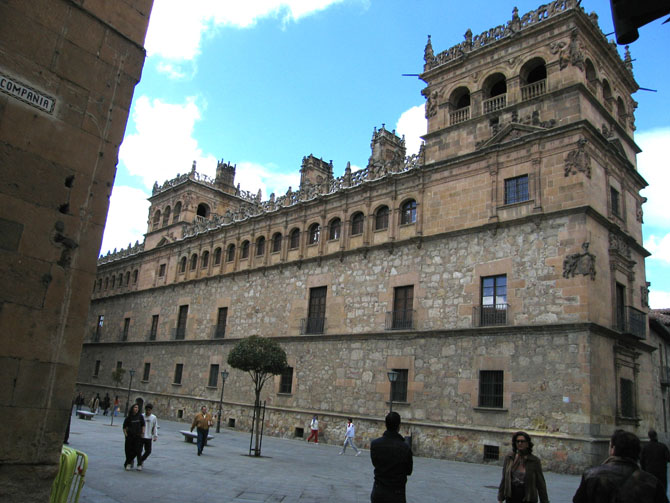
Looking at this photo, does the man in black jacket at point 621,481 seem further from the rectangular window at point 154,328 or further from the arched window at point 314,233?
the rectangular window at point 154,328

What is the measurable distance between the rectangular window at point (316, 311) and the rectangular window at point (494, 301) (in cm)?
814

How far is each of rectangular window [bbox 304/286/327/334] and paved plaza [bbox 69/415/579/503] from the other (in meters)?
6.96

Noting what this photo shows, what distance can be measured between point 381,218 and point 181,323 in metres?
16.9

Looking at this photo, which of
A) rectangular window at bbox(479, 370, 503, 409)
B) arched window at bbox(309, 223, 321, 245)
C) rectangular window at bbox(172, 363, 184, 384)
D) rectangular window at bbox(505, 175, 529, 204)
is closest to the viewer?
rectangular window at bbox(479, 370, 503, 409)

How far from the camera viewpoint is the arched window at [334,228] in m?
26.5

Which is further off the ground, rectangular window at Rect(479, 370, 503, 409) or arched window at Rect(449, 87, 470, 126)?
arched window at Rect(449, 87, 470, 126)

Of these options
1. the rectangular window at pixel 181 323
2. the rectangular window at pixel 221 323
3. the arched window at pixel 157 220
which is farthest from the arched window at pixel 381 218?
the arched window at pixel 157 220

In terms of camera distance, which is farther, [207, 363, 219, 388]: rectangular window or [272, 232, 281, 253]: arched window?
[207, 363, 219, 388]: rectangular window

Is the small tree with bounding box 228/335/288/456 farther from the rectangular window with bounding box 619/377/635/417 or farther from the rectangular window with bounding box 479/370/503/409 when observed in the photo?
the rectangular window with bounding box 619/377/635/417

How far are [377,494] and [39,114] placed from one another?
5.41 m

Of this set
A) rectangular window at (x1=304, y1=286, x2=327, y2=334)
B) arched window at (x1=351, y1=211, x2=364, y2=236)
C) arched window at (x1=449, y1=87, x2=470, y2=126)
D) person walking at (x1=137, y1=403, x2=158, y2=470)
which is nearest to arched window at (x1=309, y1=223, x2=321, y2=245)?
arched window at (x1=351, y1=211, x2=364, y2=236)

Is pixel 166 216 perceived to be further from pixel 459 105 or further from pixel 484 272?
pixel 484 272

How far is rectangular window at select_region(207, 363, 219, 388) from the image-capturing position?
30.5 meters

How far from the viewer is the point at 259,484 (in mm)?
11109
